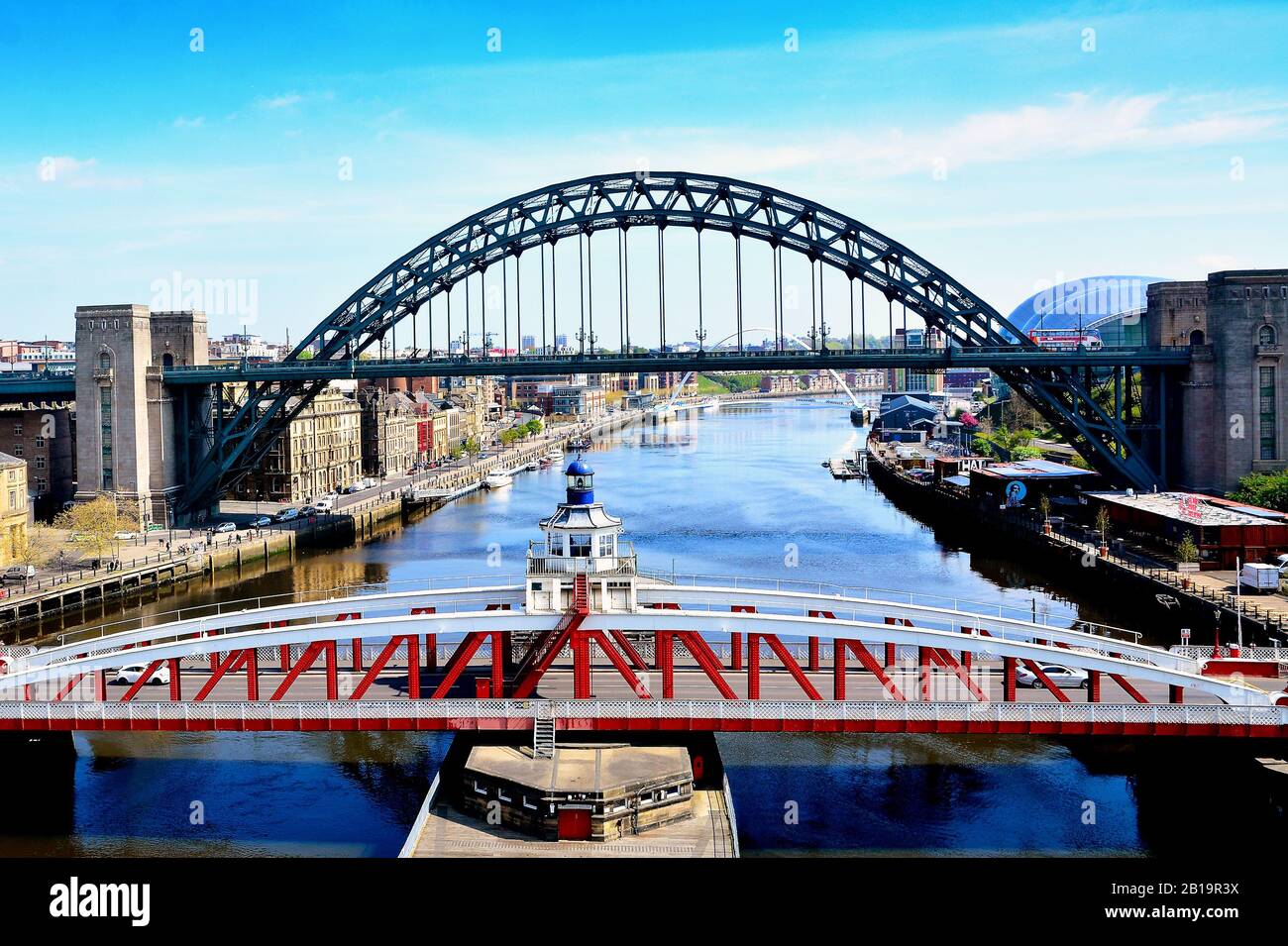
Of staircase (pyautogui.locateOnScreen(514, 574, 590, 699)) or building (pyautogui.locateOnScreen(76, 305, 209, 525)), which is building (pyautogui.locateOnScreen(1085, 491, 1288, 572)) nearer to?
staircase (pyautogui.locateOnScreen(514, 574, 590, 699))

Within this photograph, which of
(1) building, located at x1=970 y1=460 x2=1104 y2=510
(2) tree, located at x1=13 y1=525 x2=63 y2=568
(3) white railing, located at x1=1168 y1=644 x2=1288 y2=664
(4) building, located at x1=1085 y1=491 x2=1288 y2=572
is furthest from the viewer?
(1) building, located at x1=970 y1=460 x2=1104 y2=510

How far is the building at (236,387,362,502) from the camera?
184ft

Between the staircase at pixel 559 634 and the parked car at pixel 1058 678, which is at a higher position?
the staircase at pixel 559 634

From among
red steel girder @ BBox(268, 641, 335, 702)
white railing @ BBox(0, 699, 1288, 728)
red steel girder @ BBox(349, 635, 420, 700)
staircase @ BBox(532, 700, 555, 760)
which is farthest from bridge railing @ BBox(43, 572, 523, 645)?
staircase @ BBox(532, 700, 555, 760)

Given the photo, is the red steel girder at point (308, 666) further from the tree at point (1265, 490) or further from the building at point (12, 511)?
the tree at point (1265, 490)

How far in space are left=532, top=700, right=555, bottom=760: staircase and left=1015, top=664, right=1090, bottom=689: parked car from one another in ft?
23.9

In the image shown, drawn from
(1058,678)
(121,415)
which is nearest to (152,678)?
(1058,678)

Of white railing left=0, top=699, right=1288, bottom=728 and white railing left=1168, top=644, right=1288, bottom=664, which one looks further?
white railing left=1168, top=644, right=1288, bottom=664

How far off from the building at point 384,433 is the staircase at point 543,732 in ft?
175

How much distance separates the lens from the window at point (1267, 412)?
4356 cm

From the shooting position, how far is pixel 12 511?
37.1m

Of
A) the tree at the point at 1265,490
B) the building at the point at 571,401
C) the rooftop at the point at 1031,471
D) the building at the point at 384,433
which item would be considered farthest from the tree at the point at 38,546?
the building at the point at 571,401

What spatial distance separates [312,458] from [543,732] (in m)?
43.1

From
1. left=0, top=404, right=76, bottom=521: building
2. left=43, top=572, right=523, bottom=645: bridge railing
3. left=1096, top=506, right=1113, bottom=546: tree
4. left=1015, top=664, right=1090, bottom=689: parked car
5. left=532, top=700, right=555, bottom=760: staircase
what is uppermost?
left=0, top=404, right=76, bottom=521: building
